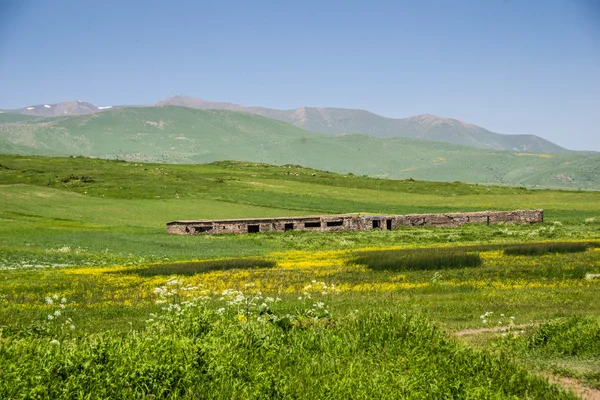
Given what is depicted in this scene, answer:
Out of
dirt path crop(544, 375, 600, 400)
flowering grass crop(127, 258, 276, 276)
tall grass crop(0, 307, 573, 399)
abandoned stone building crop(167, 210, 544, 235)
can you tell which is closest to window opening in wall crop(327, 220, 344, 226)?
abandoned stone building crop(167, 210, 544, 235)

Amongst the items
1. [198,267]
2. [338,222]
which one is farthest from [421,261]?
[338,222]

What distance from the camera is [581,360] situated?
51.9 ft

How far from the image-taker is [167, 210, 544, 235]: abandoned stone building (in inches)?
2864

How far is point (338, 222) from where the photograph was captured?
7662 centimetres

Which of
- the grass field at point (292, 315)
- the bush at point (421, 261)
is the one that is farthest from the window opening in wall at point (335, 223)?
the bush at point (421, 261)

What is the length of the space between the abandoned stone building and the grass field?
2.99m

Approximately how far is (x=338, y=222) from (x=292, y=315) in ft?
191

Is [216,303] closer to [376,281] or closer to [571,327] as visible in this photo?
[376,281]

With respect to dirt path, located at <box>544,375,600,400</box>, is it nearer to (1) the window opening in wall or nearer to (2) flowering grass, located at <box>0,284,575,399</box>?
(2) flowering grass, located at <box>0,284,575,399</box>

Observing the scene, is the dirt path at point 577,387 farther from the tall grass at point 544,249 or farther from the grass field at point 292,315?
the tall grass at point 544,249

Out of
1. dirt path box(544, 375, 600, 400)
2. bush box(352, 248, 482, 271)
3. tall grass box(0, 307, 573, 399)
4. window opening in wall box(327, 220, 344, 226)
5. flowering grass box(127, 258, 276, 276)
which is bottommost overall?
flowering grass box(127, 258, 276, 276)

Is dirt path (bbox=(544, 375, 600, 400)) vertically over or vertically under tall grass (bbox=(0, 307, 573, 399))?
under

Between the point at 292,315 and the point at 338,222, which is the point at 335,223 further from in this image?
the point at 292,315

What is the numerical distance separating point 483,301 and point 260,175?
140 metres
